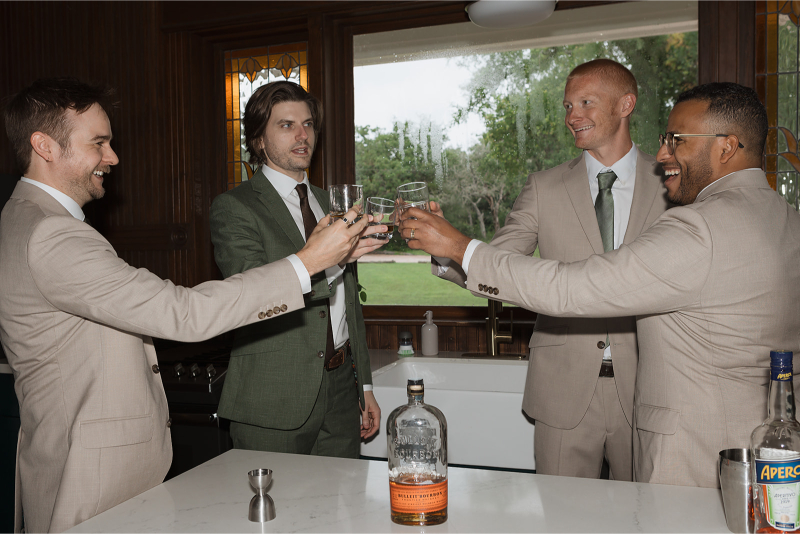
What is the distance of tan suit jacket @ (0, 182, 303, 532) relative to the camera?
1.41 metres

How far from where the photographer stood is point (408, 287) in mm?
3574

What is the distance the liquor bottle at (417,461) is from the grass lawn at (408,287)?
7.53 ft

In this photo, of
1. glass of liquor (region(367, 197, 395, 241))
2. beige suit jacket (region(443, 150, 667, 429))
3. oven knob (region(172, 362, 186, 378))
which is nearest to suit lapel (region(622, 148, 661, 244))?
beige suit jacket (region(443, 150, 667, 429))

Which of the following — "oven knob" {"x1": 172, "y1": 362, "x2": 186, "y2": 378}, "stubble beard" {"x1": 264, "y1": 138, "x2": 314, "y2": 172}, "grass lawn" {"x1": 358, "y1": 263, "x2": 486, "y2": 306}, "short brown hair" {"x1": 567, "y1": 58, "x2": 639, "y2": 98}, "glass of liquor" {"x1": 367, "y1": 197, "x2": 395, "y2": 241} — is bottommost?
"oven knob" {"x1": 172, "y1": 362, "x2": 186, "y2": 378}

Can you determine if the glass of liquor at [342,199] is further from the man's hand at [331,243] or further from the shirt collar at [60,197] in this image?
the shirt collar at [60,197]

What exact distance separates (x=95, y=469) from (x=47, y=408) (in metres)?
0.19

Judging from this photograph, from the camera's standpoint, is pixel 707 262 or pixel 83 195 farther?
pixel 83 195

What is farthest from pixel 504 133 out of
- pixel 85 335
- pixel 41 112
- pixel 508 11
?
pixel 85 335

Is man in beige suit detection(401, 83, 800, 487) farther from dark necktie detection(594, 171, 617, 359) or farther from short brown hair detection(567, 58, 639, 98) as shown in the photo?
short brown hair detection(567, 58, 639, 98)

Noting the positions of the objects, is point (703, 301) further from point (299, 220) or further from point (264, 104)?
point (264, 104)

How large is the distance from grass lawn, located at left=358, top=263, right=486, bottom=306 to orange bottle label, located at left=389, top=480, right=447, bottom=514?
7.86 ft

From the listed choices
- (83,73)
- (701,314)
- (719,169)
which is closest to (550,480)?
(701,314)

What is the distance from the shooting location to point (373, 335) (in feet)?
11.6

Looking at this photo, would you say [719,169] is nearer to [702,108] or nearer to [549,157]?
[702,108]
